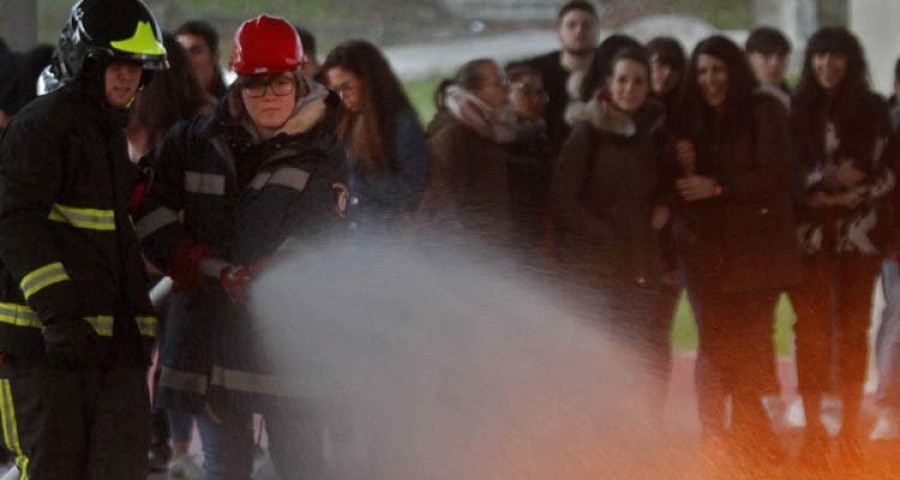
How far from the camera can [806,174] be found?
10.0 m

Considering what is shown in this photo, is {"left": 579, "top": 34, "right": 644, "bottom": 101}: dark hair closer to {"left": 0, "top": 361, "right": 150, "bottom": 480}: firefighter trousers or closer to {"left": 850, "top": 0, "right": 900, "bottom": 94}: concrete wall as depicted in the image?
{"left": 850, "top": 0, "right": 900, "bottom": 94}: concrete wall

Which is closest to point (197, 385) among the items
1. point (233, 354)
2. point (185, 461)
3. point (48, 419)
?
point (233, 354)

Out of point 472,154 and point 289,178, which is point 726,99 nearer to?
point 472,154

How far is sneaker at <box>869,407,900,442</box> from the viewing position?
403 inches

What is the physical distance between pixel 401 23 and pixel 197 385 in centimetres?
595

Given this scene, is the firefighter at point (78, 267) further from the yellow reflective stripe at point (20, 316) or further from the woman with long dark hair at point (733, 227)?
the woman with long dark hair at point (733, 227)

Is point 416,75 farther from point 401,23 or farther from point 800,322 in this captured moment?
point 800,322

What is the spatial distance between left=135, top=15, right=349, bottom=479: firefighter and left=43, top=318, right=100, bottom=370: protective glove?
0.60 m

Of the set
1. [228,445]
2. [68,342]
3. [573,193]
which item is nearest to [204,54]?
[573,193]

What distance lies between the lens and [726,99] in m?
9.91

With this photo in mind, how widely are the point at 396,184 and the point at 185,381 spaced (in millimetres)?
2338

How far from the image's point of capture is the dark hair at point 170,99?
8648 mm

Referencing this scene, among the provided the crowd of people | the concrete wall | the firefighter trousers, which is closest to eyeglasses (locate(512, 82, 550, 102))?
the crowd of people

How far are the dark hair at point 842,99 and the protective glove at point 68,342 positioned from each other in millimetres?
→ 4735
